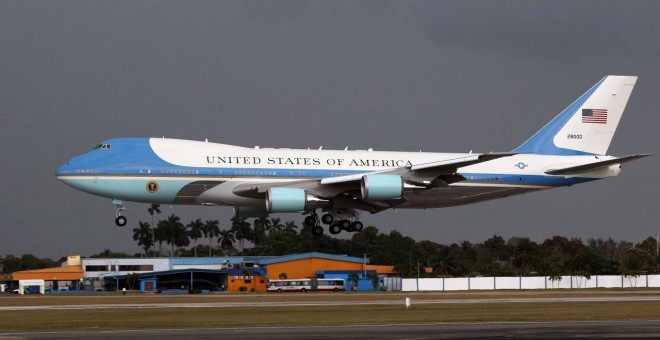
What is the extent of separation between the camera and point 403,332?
4269cm

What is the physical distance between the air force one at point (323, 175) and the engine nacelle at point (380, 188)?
60mm

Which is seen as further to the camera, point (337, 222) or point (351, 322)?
point (337, 222)

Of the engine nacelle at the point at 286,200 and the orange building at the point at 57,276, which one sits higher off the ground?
the engine nacelle at the point at 286,200

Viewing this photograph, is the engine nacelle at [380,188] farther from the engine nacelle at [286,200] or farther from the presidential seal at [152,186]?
the presidential seal at [152,186]

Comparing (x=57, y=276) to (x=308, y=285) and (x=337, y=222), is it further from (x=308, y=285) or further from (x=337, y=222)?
(x=337, y=222)

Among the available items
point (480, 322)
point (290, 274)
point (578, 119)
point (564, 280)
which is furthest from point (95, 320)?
point (290, 274)

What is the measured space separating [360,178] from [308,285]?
5864cm

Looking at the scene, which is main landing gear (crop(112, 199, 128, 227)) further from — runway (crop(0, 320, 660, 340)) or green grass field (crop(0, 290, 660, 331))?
runway (crop(0, 320, 660, 340))

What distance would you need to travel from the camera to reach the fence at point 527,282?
108 metres

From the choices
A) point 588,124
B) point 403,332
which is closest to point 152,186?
point 403,332

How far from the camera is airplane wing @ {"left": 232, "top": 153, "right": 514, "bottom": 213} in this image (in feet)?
200

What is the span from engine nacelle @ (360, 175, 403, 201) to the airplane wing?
0.67 meters

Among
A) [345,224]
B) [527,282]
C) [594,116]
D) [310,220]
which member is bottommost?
[527,282]

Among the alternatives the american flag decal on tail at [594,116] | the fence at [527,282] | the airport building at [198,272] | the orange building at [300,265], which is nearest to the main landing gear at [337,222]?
the american flag decal on tail at [594,116]
